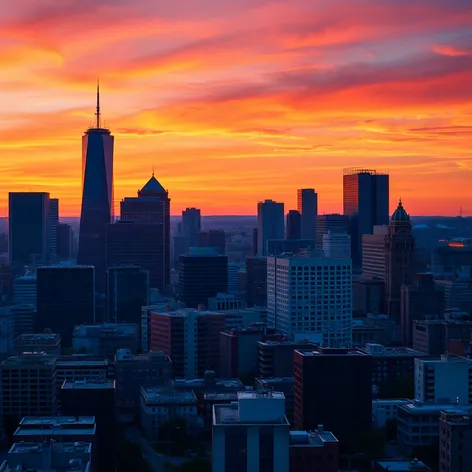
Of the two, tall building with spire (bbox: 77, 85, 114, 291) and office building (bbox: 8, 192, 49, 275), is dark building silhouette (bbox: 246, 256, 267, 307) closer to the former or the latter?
tall building with spire (bbox: 77, 85, 114, 291)

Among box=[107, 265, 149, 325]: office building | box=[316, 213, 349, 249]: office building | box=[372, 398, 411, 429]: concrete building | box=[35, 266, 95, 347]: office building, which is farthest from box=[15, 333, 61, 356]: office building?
box=[316, 213, 349, 249]: office building

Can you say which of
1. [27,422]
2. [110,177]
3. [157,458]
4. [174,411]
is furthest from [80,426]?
[110,177]

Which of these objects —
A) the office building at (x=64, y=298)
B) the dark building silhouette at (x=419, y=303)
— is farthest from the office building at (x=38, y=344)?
the dark building silhouette at (x=419, y=303)

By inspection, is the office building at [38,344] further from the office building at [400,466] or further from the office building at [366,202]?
the office building at [366,202]

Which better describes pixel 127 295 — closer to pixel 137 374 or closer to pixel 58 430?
pixel 137 374

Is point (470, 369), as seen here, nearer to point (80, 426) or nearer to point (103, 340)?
point (80, 426)

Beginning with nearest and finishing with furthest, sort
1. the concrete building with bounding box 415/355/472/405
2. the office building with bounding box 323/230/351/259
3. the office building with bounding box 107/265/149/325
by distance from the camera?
the concrete building with bounding box 415/355/472/405 < the office building with bounding box 107/265/149/325 < the office building with bounding box 323/230/351/259

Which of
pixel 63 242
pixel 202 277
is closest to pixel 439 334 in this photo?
pixel 202 277
